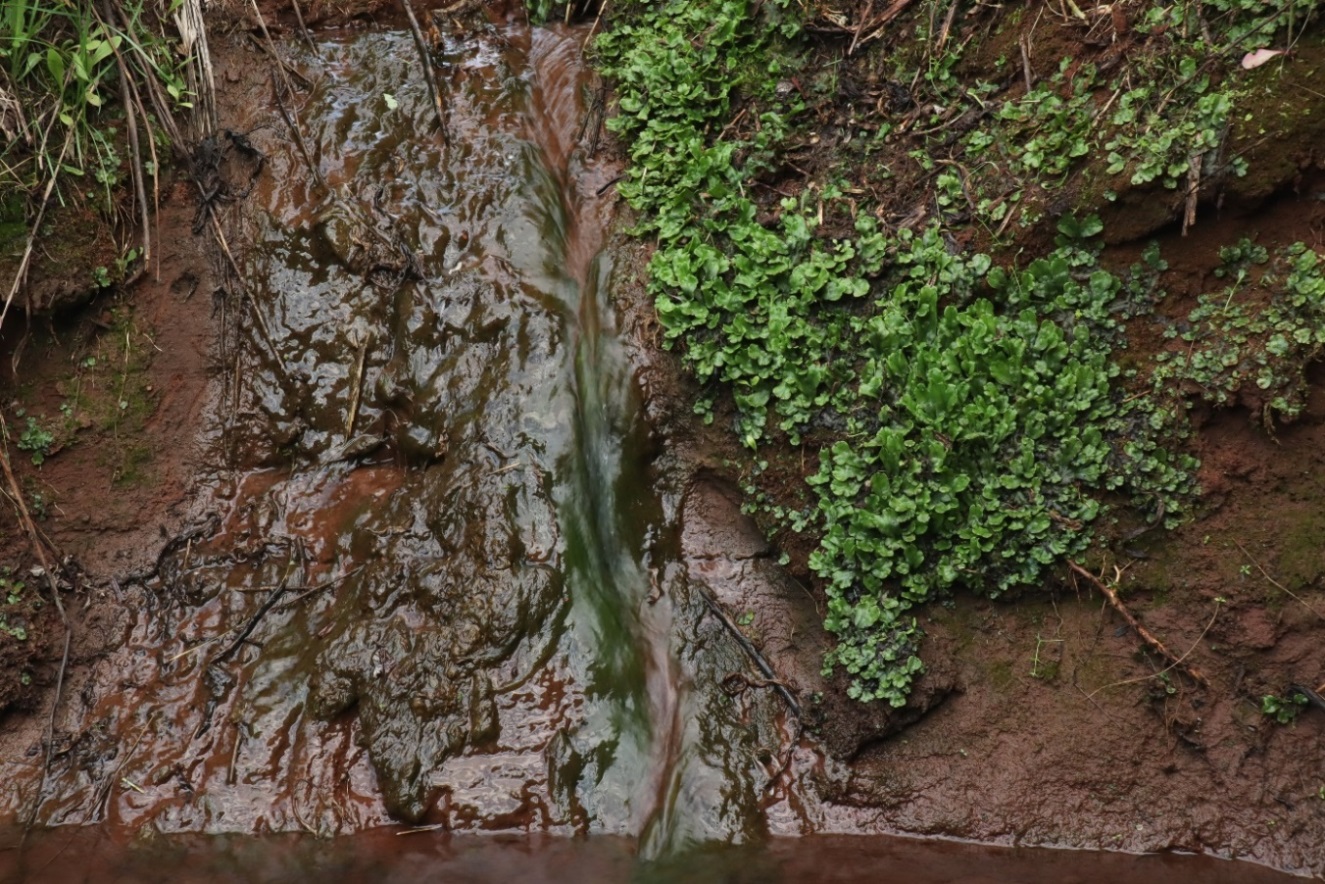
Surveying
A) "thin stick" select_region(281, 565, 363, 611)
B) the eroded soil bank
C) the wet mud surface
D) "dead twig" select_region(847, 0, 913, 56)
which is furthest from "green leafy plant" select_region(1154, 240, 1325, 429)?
"thin stick" select_region(281, 565, 363, 611)

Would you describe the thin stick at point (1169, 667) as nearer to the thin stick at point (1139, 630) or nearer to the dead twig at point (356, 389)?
the thin stick at point (1139, 630)

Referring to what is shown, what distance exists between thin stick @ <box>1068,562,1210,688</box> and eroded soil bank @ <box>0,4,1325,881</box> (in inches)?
2.5

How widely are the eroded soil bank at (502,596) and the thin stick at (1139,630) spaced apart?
0.06 m

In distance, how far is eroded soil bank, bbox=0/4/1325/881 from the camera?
137 inches

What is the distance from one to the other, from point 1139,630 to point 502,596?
8.50 ft

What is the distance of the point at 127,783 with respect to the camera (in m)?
3.79

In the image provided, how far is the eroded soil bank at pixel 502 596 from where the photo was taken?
349 centimetres

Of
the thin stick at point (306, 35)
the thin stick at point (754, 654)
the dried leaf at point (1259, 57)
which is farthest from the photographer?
the thin stick at point (306, 35)

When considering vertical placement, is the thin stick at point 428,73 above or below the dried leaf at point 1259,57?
above

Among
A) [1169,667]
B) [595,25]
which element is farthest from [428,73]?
[1169,667]

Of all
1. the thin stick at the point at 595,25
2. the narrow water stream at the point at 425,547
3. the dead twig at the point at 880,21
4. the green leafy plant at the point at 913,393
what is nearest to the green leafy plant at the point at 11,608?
the narrow water stream at the point at 425,547

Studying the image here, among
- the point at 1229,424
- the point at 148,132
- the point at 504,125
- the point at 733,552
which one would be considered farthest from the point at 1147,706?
the point at 148,132

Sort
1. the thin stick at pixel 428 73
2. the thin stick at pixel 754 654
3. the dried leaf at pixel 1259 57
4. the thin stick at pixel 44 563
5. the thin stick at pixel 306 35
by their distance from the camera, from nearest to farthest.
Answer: the dried leaf at pixel 1259 57
the thin stick at pixel 754 654
the thin stick at pixel 44 563
the thin stick at pixel 428 73
the thin stick at pixel 306 35

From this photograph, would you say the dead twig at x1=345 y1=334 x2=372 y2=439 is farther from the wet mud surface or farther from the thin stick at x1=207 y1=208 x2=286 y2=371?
the wet mud surface
